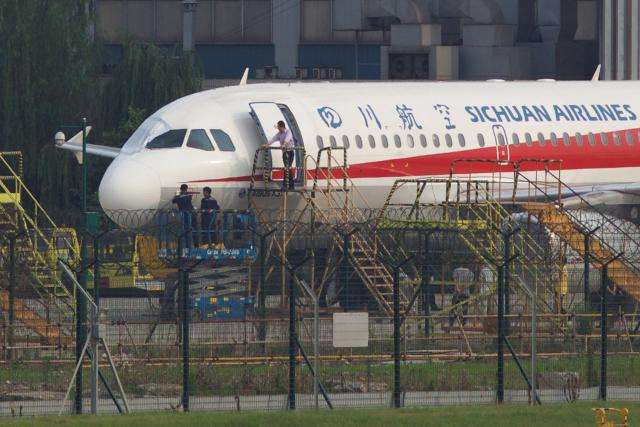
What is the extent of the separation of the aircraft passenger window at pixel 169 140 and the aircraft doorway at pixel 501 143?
781 centimetres

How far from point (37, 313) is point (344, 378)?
503 cm

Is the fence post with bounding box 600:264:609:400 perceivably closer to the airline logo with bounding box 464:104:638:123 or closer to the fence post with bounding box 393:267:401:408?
the fence post with bounding box 393:267:401:408

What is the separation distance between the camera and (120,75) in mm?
71812

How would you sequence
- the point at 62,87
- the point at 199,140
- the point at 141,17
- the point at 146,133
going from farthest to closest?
the point at 141,17, the point at 62,87, the point at 146,133, the point at 199,140

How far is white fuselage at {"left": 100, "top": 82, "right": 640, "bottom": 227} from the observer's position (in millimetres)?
40531

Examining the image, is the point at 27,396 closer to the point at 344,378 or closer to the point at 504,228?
the point at 344,378

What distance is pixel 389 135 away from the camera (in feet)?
141

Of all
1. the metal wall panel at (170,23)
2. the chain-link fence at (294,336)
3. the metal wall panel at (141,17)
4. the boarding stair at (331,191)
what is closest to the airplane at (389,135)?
the boarding stair at (331,191)

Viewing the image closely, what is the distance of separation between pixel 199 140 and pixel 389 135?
4.72 metres

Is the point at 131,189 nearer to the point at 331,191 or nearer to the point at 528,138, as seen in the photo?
the point at 331,191

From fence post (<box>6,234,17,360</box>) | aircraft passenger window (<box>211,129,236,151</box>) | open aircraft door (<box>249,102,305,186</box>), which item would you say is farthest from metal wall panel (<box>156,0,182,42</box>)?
fence post (<box>6,234,17,360</box>)

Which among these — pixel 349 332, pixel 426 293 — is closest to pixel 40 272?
pixel 426 293

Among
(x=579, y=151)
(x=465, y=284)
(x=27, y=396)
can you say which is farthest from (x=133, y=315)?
(x=579, y=151)

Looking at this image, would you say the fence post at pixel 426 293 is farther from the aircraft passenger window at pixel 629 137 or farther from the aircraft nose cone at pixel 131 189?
the aircraft passenger window at pixel 629 137
